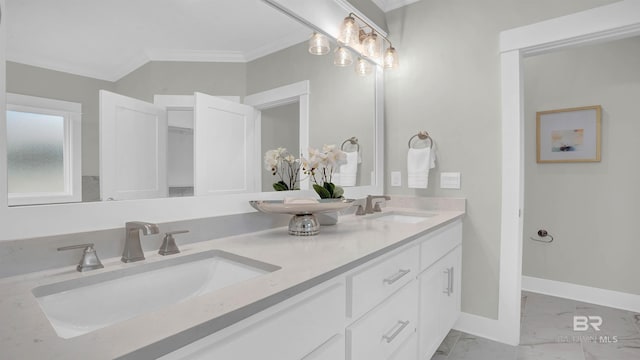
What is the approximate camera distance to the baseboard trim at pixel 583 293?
8.36 ft

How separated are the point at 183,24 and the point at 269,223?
893 millimetres

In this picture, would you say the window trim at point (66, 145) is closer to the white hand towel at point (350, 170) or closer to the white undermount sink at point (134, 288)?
the white undermount sink at point (134, 288)

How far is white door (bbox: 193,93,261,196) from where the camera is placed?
4.15 ft

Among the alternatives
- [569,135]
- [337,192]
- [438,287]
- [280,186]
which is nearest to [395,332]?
[438,287]

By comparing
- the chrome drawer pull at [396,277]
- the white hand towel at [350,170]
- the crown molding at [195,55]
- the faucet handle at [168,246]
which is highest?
the crown molding at [195,55]

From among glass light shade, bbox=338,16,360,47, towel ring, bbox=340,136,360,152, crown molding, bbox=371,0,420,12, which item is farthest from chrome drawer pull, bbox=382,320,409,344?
crown molding, bbox=371,0,420,12

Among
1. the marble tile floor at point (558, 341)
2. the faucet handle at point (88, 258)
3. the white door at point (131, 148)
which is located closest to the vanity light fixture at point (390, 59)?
the white door at point (131, 148)

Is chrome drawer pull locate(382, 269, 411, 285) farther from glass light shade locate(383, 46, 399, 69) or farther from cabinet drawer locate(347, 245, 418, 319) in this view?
glass light shade locate(383, 46, 399, 69)

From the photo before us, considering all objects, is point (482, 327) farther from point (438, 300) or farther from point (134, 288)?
point (134, 288)

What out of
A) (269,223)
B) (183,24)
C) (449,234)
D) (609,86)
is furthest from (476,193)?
(183,24)

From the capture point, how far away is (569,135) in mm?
2824

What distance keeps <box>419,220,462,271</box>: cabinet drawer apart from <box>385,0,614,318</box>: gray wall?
185 millimetres

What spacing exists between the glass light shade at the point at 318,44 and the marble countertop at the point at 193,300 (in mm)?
1073

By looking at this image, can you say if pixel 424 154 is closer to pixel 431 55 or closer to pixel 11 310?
pixel 431 55
